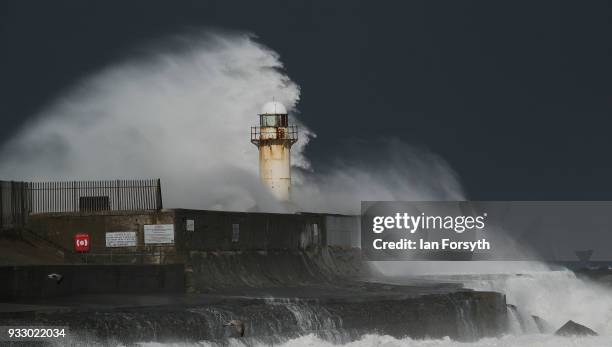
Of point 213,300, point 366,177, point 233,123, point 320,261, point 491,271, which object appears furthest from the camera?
point 366,177

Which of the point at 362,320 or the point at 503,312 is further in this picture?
the point at 503,312

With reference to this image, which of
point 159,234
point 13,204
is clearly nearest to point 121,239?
point 159,234

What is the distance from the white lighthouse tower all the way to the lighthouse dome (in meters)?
0.13

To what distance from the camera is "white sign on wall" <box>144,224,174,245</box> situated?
90.8ft

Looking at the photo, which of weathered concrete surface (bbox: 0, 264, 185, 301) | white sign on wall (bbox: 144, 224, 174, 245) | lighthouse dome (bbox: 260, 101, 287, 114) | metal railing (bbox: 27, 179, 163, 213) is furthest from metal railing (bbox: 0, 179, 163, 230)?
lighthouse dome (bbox: 260, 101, 287, 114)

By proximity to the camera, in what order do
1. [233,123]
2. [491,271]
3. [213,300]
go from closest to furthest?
[213,300], [491,271], [233,123]

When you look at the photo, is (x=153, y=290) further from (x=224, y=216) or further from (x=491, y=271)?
(x=491, y=271)

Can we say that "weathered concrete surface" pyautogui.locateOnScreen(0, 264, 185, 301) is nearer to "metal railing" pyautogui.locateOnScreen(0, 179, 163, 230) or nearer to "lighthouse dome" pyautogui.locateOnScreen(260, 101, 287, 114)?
"metal railing" pyautogui.locateOnScreen(0, 179, 163, 230)

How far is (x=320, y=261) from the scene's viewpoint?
113ft

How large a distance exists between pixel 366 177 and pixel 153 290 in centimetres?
3900

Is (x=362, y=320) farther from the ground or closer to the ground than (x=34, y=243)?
closer to the ground

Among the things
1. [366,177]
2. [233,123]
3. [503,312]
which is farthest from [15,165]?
[366,177]

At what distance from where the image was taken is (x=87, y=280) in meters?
24.1

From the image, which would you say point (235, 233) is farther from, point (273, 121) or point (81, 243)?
point (273, 121)
